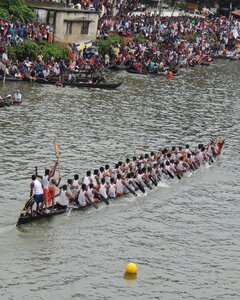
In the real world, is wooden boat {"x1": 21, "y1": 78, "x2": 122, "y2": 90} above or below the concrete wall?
below

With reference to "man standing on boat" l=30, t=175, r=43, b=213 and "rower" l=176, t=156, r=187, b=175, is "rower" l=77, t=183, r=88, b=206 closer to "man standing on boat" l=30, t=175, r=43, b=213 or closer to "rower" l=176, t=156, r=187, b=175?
"man standing on boat" l=30, t=175, r=43, b=213

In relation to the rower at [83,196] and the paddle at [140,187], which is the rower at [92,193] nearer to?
the rower at [83,196]

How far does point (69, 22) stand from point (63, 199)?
4047 centimetres

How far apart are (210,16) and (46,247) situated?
3379 inches

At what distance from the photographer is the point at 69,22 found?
7212cm

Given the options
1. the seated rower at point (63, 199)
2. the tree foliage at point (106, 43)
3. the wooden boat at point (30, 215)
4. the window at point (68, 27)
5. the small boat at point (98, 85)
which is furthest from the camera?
the tree foliage at point (106, 43)

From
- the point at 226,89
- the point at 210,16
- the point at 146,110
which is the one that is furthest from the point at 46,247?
the point at 210,16

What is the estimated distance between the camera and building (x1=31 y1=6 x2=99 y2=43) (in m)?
70.8

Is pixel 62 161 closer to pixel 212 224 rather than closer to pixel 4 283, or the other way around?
pixel 212 224

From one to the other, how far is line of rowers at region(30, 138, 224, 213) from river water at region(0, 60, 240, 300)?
0.55 m

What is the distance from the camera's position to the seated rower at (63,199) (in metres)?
33.5

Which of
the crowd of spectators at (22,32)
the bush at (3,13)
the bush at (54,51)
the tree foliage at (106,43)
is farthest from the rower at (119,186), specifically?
the tree foliage at (106,43)

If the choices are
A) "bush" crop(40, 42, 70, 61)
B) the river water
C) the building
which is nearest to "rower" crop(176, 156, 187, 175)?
the river water

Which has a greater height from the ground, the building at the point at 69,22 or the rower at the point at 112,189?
the building at the point at 69,22
